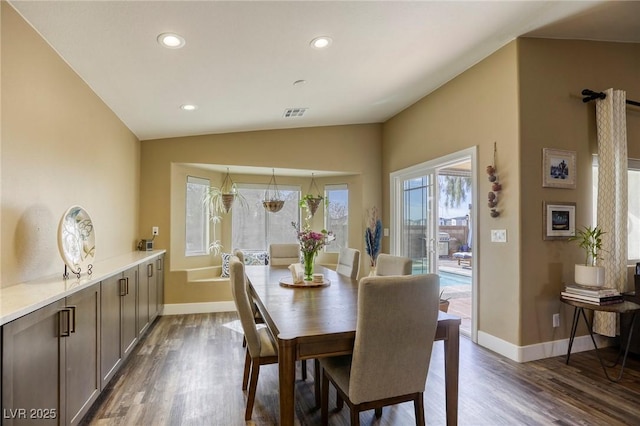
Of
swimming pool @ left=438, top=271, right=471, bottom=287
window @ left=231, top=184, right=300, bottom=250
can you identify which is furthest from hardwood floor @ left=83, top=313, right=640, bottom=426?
swimming pool @ left=438, top=271, right=471, bottom=287

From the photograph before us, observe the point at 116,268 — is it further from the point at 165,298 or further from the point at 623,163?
the point at 623,163

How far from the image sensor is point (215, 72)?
2.79 metres

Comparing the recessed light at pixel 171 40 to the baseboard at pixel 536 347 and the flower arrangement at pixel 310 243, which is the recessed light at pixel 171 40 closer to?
the flower arrangement at pixel 310 243

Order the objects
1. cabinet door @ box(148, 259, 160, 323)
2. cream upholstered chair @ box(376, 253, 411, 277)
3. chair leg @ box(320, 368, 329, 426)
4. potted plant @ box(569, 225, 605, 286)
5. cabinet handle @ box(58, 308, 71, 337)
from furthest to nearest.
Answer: cabinet door @ box(148, 259, 160, 323)
potted plant @ box(569, 225, 605, 286)
cream upholstered chair @ box(376, 253, 411, 277)
chair leg @ box(320, 368, 329, 426)
cabinet handle @ box(58, 308, 71, 337)

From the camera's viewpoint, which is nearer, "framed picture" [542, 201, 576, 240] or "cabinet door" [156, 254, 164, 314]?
"framed picture" [542, 201, 576, 240]

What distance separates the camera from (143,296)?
345 centimetres

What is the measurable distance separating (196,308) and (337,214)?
2.72 metres

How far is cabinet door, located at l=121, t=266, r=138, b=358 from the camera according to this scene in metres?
2.79

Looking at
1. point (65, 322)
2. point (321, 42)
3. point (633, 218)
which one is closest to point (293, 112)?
point (321, 42)

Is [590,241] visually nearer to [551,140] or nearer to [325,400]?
[551,140]

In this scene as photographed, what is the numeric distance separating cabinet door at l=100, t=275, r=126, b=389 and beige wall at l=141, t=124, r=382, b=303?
1.97 m

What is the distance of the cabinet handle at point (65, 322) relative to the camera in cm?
172

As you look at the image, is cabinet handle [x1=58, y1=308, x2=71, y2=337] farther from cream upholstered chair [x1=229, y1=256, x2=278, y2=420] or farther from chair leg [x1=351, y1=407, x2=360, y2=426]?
chair leg [x1=351, y1=407, x2=360, y2=426]

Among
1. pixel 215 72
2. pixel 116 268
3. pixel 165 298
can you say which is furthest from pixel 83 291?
pixel 165 298
